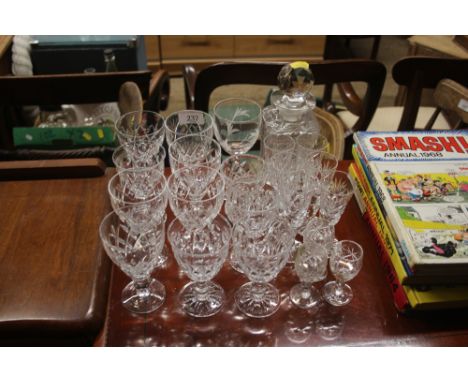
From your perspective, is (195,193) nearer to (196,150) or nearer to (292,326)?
(196,150)

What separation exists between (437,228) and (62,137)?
2.91ft

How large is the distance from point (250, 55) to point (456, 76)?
6.58ft

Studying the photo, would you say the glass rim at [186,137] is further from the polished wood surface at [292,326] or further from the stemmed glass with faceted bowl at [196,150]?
the polished wood surface at [292,326]

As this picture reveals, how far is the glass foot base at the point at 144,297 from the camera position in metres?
0.77

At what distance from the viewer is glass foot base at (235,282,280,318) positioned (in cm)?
77

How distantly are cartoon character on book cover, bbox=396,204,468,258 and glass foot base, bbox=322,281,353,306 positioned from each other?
15cm

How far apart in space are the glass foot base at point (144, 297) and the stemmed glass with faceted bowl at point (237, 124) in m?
0.36

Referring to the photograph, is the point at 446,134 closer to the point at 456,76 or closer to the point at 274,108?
the point at 274,108

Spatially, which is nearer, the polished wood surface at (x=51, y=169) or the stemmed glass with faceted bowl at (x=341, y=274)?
the stemmed glass with faceted bowl at (x=341, y=274)

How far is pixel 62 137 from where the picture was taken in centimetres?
113

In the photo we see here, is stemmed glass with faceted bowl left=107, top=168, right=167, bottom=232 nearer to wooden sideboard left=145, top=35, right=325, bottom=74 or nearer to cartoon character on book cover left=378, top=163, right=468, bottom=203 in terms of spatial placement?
cartoon character on book cover left=378, top=163, right=468, bottom=203

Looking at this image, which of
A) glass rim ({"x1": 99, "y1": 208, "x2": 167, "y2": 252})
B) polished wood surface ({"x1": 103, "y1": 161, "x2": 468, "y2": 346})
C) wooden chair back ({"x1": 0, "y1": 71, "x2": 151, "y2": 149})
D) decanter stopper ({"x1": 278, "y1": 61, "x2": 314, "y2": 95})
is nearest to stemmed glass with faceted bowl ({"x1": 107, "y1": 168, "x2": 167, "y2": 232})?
glass rim ({"x1": 99, "y1": 208, "x2": 167, "y2": 252})

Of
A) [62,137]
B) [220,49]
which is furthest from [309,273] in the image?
[220,49]

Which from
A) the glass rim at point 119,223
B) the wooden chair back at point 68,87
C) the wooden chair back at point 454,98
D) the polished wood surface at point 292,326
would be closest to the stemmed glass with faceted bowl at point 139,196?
the glass rim at point 119,223
